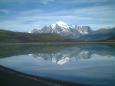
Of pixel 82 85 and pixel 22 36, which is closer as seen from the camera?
pixel 82 85

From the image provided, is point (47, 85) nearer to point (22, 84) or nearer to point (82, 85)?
point (22, 84)

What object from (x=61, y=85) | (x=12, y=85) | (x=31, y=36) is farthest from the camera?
(x=31, y=36)

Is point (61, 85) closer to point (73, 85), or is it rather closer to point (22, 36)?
point (73, 85)

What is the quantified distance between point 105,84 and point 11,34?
125 metres

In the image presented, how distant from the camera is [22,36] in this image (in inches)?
4924

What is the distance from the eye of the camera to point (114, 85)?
10445mm

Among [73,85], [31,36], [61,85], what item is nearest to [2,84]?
[61,85]

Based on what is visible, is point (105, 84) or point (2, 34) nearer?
point (105, 84)

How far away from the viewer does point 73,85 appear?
1048 centimetres

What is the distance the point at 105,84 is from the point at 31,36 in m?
116

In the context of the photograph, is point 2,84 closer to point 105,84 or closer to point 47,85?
point 47,85

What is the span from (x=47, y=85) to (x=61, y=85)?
84cm

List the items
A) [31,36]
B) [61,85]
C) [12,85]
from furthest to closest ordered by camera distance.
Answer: [31,36]
[61,85]
[12,85]

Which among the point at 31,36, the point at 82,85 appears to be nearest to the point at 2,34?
the point at 31,36
